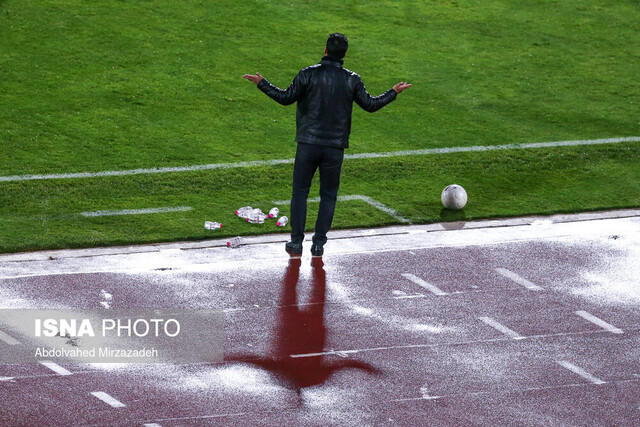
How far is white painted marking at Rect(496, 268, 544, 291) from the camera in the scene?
Result: 10180 millimetres

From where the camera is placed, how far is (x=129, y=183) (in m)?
13.1

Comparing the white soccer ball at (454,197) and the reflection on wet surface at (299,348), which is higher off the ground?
the white soccer ball at (454,197)

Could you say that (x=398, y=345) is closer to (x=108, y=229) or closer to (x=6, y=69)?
(x=108, y=229)

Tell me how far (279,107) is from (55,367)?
29.6 ft

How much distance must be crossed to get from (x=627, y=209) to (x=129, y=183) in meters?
5.79

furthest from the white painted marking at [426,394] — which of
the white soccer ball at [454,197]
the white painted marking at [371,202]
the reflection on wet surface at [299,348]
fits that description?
the white soccer ball at [454,197]

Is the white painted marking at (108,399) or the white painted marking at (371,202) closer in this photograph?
the white painted marking at (108,399)

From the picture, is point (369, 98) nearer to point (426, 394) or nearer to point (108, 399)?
point (426, 394)

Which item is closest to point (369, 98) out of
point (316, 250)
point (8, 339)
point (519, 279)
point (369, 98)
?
point (369, 98)

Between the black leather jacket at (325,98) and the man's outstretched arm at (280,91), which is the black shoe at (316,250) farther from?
the man's outstretched arm at (280,91)

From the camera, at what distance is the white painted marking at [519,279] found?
401 inches

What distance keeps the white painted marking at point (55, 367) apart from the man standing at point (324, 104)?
325cm

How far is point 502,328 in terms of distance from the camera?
9.20m

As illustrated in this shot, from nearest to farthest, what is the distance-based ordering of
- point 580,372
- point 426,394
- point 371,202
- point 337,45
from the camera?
point 426,394 → point 580,372 → point 337,45 → point 371,202
